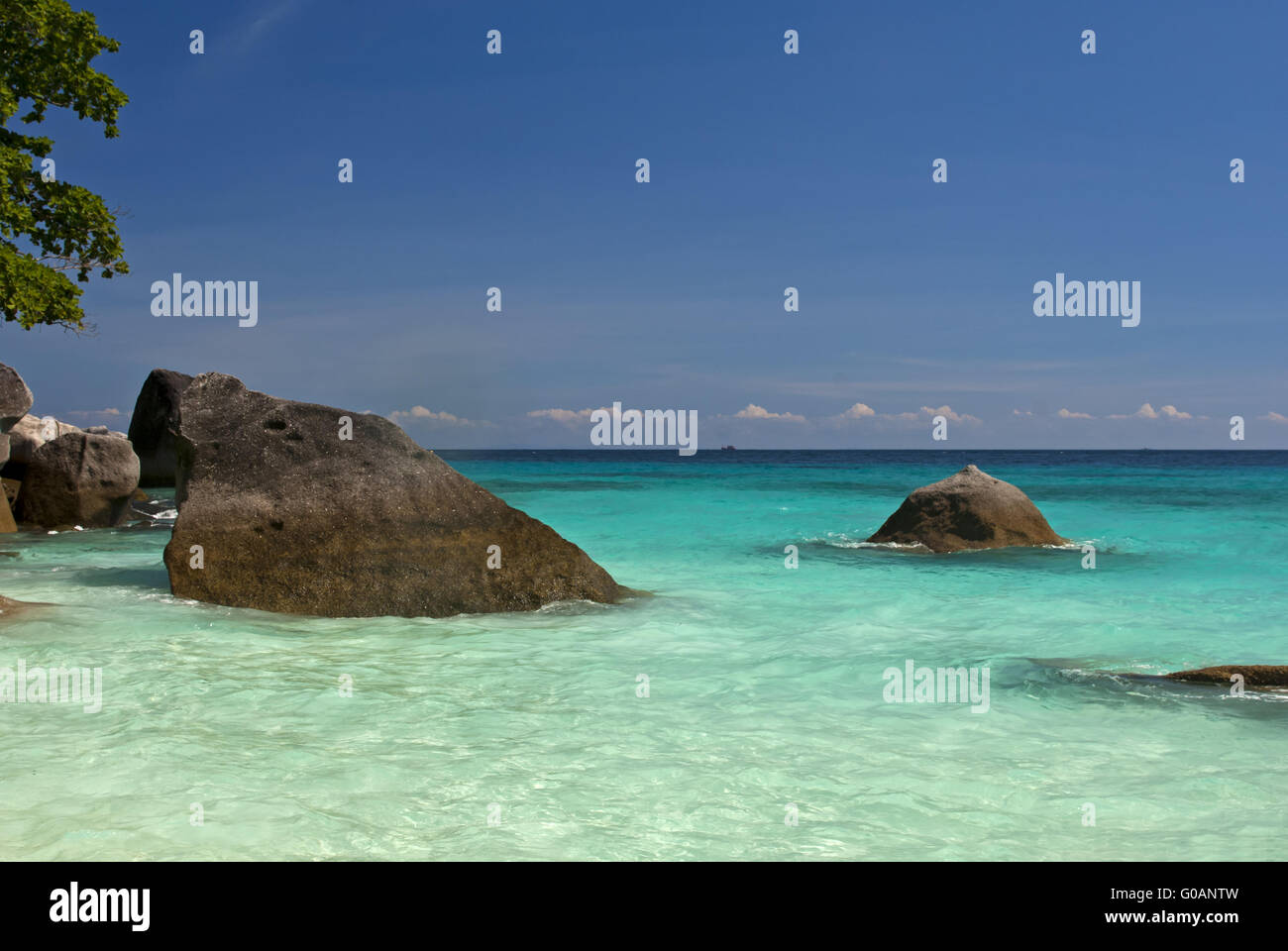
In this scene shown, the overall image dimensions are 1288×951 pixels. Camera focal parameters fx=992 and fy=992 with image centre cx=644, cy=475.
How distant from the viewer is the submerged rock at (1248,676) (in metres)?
7.14

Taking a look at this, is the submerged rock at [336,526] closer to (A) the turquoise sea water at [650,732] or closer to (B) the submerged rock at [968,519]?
(A) the turquoise sea water at [650,732]

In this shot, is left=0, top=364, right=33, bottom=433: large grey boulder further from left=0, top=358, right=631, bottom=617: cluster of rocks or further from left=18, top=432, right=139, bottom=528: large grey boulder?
left=0, top=358, right=631, bottom=617: cluster of rocks

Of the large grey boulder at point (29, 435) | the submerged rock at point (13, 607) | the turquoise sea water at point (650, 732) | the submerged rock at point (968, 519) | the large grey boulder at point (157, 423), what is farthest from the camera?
the large grey boulder at point (157, 423)

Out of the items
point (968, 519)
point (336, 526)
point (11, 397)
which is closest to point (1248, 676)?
point (336, 526)

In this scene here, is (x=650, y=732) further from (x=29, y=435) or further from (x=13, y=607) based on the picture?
(x=29, y=435)

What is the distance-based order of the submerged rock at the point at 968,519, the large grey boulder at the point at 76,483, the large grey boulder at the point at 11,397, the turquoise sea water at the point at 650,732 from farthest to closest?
the large grey boulder at the point at 76,483, the large grey boulder at the point at 11,397, the submerged rock at the point at 968,519, the turquoise sea water at the point at 650,732

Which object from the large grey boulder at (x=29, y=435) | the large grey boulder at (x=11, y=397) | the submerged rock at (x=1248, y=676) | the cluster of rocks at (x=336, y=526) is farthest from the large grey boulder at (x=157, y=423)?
the submerged rock at (x=1248, y=676)

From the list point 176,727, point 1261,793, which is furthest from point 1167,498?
point 176,727

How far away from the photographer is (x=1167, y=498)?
37.4 m

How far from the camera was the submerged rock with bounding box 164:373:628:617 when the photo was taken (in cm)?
968

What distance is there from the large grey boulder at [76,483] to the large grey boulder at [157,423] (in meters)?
3.12

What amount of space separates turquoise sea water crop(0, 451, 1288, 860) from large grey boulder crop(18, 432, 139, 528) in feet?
26.5
